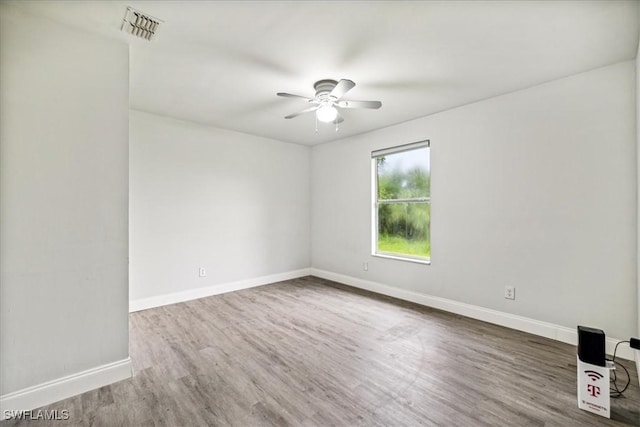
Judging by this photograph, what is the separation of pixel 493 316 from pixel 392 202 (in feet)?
6.04

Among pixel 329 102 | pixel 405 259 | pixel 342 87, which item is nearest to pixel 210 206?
pixel 329 102

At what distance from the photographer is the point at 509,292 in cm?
294

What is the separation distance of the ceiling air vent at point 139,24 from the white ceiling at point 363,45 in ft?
0.15

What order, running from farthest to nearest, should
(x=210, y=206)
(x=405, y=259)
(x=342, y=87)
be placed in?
(x=210, y=206), (x=405, y=259), (x=342, y=87)

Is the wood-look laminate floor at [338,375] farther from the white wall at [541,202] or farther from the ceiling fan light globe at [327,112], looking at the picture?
the ceiling fan light globe at [327,112]

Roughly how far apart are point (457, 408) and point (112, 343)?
2.34 meters

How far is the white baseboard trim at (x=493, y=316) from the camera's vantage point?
2532mm

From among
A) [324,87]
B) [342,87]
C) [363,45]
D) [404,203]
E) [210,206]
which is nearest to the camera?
[363,45]

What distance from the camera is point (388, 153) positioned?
13.5 ft

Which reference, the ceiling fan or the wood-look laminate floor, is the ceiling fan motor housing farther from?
the wood-look laminate floor

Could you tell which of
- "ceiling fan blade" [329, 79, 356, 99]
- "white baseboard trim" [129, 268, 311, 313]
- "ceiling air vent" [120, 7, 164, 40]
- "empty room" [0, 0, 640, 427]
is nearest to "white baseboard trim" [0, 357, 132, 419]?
"empty room" [0, 0, 640, 427]

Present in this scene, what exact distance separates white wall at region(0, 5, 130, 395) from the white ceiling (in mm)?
264

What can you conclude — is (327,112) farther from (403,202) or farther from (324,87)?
(403,202)

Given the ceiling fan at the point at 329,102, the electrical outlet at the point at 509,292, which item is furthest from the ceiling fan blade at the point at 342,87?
the electrical outlet at the point at 509,292
